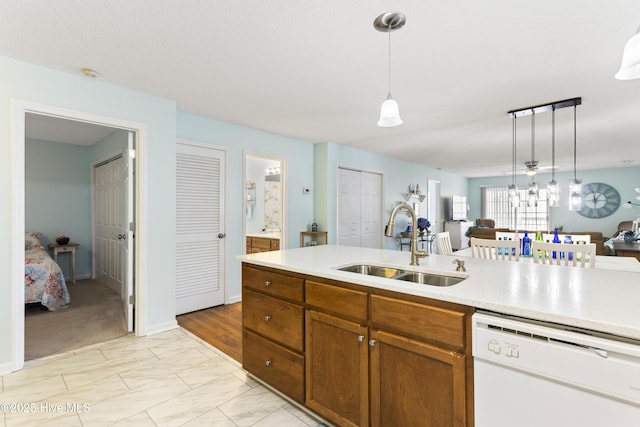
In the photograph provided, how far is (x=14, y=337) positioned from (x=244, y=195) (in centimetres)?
250

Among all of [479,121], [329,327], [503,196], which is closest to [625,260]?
[479,121]

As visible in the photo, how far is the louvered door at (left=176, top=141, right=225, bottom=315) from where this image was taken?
11.8ft

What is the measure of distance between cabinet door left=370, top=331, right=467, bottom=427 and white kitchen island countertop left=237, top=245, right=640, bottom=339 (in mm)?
240

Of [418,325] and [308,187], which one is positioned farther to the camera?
[308,187]

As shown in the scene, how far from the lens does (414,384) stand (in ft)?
4.43

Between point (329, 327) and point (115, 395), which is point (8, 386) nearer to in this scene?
point (115, 395)

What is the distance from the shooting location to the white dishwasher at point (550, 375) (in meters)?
0.93

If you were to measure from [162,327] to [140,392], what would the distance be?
3.55 feet

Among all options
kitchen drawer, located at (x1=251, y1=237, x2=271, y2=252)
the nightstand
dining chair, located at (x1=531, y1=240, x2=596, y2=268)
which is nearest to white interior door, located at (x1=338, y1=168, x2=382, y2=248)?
kitchen drawer, located at (x1=251, y1=237, x2=271, y2=252)

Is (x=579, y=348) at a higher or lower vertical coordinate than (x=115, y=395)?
higher

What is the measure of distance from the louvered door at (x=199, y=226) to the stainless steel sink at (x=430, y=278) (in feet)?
8.83

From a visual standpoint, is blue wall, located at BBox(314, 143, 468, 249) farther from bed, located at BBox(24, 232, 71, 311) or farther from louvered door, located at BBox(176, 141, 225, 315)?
bed, located at BBox(24, 232, 71, 311)

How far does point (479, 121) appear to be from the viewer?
12.8 feet

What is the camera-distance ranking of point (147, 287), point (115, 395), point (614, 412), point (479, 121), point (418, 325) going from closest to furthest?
point (614, 412), point (418, 325), point (115, 395), point (147, 287), point (479, 121)
